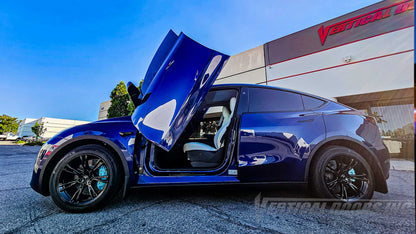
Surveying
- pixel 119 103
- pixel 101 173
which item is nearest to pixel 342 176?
pixel 101 173

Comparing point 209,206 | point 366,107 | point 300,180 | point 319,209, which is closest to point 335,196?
point 319,209

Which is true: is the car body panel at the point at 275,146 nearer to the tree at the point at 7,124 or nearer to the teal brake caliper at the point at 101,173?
the teal brake caliper at the point at 101,173

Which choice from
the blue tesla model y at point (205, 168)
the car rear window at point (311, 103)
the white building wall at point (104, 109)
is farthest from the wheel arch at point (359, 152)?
the white building wall at point (104, 109)

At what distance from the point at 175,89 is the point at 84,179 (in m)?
1.23

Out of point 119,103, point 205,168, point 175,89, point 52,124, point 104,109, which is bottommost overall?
point 205,168

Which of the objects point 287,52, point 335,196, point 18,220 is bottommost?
point 335,196

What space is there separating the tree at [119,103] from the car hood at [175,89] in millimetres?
16743

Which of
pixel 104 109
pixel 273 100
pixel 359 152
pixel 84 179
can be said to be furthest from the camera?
pixel 104 109

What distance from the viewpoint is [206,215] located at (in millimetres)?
1482

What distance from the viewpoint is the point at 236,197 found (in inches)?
77.6

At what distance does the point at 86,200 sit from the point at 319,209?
227cm

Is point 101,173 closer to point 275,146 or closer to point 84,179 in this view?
point 84,179

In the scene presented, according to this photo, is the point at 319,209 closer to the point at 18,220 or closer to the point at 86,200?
the point at 86,200

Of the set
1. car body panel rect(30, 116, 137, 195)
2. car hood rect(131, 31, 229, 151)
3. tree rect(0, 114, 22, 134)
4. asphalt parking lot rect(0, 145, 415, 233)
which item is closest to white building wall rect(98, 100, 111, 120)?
→ asphalt parking lot rect(0, 145, 415, 233)
